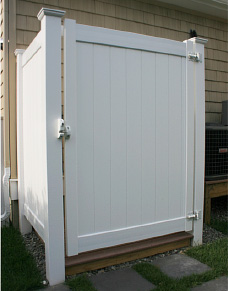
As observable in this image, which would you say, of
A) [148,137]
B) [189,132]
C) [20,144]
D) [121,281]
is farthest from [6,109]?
[121,281]

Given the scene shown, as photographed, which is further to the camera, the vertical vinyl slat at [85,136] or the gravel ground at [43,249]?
the gravel ground at [43,249]

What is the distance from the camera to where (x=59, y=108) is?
7.08 feet

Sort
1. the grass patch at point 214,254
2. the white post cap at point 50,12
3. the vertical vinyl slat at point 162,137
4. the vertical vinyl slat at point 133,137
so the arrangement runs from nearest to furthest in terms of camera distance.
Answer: the white post cap at point 50,12
the grass patch at point 214,254
the vertical vinyl slat at point 133,137
the vertical vinyl slat at point 162,137

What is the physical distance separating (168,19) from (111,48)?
2.32m

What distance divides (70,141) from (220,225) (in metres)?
2.23

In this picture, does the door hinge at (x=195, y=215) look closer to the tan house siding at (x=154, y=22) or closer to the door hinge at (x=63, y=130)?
the door hinge at (x=63, y=130)

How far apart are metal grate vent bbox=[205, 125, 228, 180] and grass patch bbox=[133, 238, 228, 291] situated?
3.48 feet

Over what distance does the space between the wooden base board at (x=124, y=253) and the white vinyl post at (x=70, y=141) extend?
11cm

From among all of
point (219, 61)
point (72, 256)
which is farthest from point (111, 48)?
point (219, 61)

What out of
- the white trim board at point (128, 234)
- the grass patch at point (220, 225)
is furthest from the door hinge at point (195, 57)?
the grass patch at point (220, 225)

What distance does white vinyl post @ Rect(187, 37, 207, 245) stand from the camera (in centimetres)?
278

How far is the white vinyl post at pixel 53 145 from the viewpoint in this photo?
2102 millimetres

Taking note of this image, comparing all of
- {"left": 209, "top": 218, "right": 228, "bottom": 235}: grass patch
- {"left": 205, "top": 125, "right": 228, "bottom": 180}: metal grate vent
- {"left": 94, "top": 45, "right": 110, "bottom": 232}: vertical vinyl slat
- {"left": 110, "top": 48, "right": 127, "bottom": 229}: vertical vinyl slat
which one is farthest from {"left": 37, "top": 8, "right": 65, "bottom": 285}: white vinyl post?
{"left": 205, "top": 125, "right": 228, "bottom": 180}: metal grate vent

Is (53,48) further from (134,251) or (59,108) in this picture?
(134,251)
